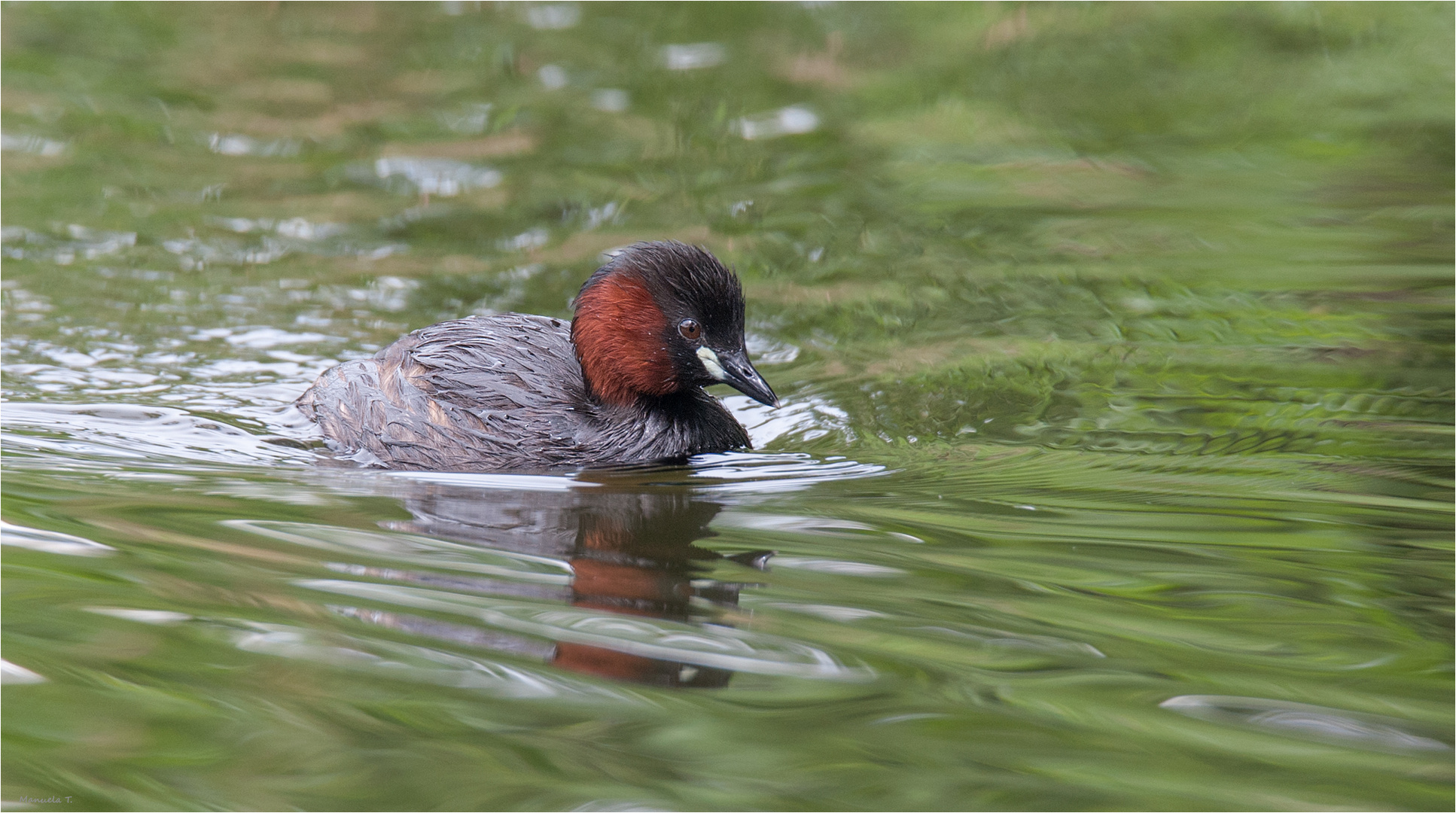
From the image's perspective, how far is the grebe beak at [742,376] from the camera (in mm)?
6258

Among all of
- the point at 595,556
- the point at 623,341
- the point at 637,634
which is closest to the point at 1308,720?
the point at 637,634

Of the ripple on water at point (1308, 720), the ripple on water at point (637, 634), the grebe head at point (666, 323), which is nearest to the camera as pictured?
the ripple on water at point (1308, 720)

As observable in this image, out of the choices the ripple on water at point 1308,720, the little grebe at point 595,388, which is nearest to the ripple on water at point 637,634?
the ripple on water at point 1308,720

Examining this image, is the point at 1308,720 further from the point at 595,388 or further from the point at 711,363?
the point at 595,388

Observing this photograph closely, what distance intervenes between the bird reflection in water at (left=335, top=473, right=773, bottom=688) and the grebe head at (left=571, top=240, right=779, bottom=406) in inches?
26.4

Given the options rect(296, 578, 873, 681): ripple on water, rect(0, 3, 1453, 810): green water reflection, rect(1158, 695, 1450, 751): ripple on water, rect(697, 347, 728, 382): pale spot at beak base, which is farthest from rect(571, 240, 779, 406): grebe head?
rect(1158, 695, 1450, 751): ripple on water

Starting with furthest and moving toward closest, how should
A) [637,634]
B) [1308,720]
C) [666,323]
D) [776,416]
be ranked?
1. [776,416]
2. [666,323]
3. [637,634]
4. [1308,720]

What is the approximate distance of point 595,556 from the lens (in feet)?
15.8

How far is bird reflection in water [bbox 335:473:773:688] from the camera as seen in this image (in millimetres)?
3967

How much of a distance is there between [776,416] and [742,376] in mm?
1016

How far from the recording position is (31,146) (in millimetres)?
10797

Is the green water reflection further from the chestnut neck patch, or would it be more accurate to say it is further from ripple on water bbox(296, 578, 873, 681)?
the chestnut neck patch

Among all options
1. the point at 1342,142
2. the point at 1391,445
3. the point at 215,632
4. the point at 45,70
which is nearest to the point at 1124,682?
the point at 215,632

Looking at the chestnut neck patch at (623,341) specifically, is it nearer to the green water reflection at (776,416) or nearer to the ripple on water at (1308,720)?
the green water reflection at (776,416)
